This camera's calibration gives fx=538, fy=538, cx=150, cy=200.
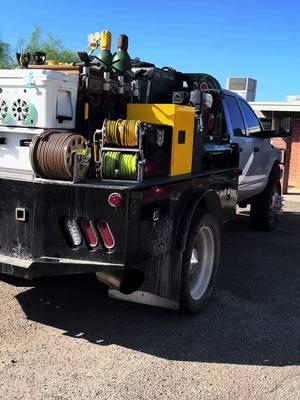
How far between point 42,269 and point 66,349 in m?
0.69

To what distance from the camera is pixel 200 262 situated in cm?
512

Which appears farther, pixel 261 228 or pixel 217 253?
pixel 261 228

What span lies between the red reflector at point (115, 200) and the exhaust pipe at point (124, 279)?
2.03 ft

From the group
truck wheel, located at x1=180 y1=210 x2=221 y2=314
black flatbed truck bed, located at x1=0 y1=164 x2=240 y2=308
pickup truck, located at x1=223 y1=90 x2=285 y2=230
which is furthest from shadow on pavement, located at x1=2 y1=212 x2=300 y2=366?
pickup truck, located at x1=223 y1=90 x2=285 y2=230

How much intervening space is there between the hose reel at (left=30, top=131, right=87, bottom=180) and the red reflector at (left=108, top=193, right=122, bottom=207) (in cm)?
34

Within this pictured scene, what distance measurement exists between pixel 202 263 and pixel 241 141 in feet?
9.01

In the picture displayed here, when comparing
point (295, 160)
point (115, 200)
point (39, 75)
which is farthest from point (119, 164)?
point (295, 160)

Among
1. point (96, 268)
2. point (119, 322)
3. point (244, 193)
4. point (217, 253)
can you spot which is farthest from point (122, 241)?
point (244, 193)

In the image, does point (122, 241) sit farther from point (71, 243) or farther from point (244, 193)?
point (244, 193)

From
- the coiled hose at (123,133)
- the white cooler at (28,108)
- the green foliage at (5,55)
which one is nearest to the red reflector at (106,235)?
the coiled hose at (123,133)

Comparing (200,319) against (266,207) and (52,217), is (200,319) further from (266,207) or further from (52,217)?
(266,207)

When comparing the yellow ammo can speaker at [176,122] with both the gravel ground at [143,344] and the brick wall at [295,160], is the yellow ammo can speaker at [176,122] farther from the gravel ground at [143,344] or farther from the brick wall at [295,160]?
the brick wall at [295,160]

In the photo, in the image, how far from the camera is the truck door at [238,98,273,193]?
26.4 ft

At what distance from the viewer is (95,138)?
4059 mm
